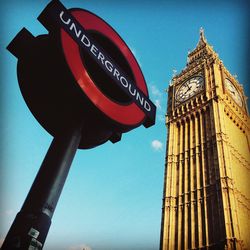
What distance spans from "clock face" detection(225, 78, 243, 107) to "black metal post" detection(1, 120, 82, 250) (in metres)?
30.5

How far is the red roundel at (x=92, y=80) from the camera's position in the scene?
461 centimetres

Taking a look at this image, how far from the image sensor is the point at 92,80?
485 cm

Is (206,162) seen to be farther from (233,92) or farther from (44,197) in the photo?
(44,197)

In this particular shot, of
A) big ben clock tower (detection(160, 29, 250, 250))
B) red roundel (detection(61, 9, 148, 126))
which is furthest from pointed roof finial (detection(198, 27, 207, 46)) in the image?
red roundel (detection(61, 9, 148, 126))

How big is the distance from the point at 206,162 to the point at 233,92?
1091 cm

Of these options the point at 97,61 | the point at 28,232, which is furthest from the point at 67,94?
the point at 28,232

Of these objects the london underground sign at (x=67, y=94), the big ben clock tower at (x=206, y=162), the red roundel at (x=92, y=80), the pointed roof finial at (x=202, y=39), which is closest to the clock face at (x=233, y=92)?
the big ben clock tower at (x=206, y=162)

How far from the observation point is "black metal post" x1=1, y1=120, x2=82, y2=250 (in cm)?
361

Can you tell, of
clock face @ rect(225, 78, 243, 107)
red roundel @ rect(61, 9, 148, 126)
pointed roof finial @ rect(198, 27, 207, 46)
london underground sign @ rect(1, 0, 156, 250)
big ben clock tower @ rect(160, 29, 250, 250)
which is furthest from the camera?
pointed roof finial @ rect(198, 27, 207, 46)

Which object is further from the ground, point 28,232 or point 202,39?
point 202,39

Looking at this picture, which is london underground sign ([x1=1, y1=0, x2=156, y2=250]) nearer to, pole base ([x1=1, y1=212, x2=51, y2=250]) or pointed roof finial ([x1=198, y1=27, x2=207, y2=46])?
pole base ([x1=1, y1=212, x2=51, y2=250])

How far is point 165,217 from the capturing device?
25.8 meters

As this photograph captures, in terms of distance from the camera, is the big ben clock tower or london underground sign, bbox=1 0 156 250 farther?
the big ben clock tower

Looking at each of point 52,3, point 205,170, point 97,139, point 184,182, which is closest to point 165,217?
point 184,182
